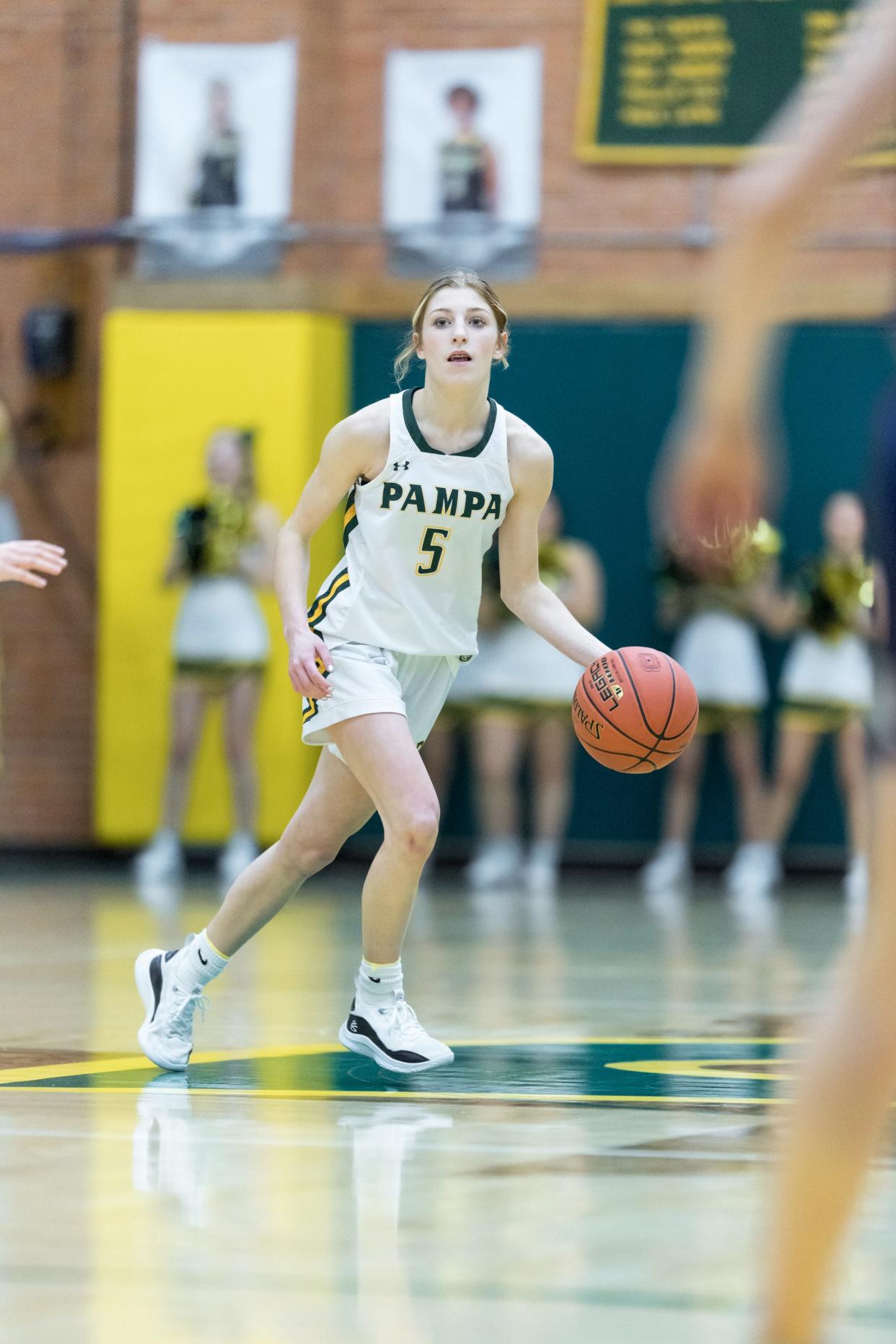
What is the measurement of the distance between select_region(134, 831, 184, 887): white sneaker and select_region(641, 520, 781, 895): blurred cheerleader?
2.64m

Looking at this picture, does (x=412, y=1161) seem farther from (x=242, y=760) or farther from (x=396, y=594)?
(x=242, y=760)

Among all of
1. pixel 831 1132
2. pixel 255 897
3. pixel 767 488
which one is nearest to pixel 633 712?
pixel 255 897

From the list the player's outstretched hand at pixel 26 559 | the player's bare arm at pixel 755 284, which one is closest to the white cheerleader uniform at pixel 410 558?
the player's outstretched hand at pixel 26 559

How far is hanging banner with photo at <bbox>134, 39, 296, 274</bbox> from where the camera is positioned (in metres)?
12.9

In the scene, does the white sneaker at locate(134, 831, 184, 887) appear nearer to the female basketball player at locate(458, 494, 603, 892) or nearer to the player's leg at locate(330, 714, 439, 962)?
the female basketball player at locate(458, 494, 603, 892)

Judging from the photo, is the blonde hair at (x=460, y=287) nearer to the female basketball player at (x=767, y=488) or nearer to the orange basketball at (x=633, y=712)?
the orange basketball at (x=633, y=712)

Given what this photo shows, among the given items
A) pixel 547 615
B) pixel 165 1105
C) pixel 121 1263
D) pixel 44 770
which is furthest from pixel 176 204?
pixel 121 1263

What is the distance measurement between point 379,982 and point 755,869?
670 centimetres

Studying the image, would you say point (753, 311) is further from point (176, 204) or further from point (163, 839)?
point (176, 204)

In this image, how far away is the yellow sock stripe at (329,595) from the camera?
209 inches

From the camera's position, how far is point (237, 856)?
38.9 feet

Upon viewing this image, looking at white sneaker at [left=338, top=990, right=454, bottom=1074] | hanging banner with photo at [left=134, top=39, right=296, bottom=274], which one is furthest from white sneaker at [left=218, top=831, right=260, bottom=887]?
white sneaker at [left=338, top=990, right=454, bottom=1074]

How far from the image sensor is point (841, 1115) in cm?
242

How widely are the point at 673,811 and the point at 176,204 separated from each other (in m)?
4.69
